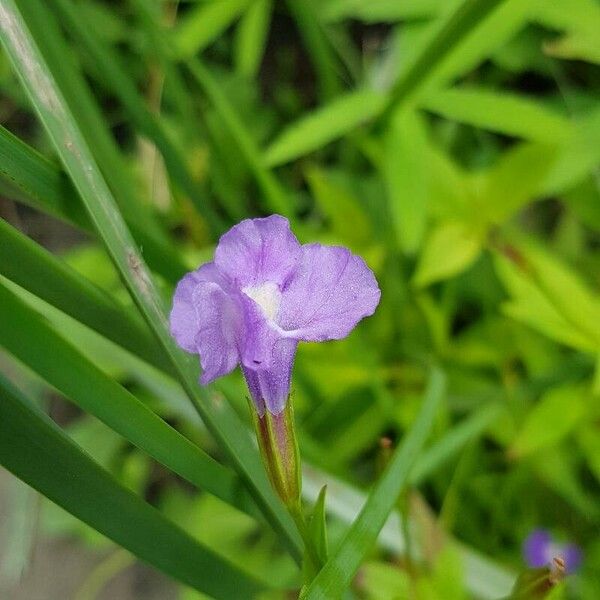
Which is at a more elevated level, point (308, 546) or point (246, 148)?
point (246, 148)

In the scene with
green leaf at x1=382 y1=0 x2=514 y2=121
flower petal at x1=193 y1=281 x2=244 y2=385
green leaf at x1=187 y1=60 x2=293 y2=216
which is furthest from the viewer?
green leaf at x1=187 y1=60 x2=293 y2=216

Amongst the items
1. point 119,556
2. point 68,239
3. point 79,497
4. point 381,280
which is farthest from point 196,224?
point 79,497

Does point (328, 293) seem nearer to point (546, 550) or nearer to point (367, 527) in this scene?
point (367, 527)

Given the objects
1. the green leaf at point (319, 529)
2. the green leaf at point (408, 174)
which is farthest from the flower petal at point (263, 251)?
the green leaf at point (408, 174)

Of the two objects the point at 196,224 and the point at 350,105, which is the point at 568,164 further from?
the point at 196,224

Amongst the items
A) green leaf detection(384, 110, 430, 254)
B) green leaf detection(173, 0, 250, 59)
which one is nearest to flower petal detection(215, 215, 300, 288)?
green leaf detection(384, 110, 430, 254)

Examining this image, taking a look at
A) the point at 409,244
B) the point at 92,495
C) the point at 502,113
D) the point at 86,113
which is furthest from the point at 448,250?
the point at 92,495

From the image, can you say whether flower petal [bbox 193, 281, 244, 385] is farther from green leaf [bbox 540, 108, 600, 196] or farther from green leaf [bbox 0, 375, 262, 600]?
green leaf [bbox 540, 108, 600, 196]
